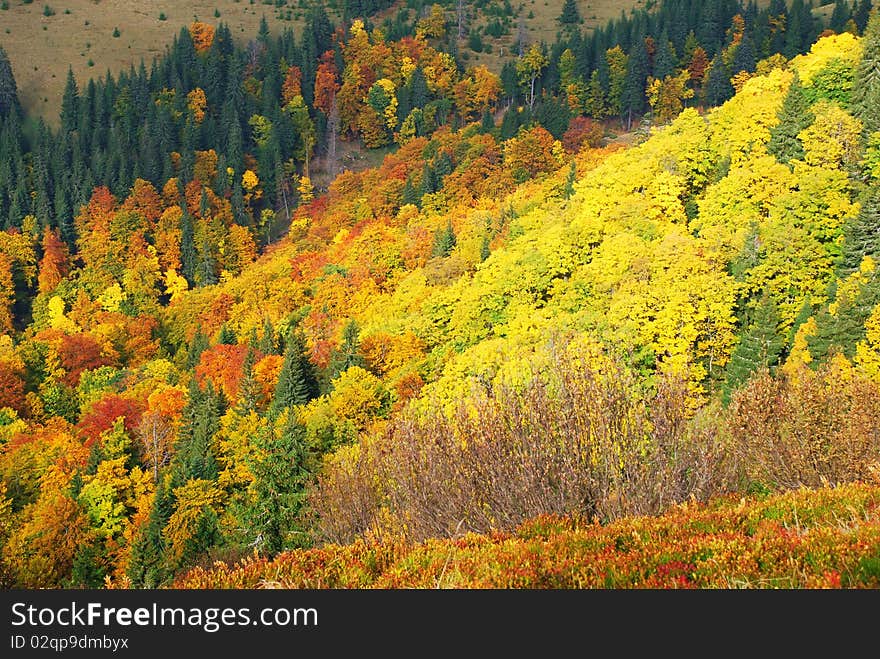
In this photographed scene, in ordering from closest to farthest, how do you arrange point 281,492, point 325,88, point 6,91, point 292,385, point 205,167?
point 281,492, point 292,385, point 205,167, point 6,91, point 325,88

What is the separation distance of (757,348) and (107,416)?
213 feet

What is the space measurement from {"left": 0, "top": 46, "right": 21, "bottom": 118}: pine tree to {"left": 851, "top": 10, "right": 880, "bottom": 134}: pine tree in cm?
16739

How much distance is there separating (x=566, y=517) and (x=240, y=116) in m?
174

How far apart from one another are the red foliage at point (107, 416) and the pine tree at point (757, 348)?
2306 inches

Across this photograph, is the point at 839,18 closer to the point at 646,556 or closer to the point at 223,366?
the point at 223,366

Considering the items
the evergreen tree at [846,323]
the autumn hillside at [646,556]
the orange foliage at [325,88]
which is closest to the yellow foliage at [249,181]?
the orange foliage at [325,88]

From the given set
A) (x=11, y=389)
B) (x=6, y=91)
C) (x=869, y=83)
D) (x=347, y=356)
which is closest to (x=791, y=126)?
(x=869, y=83)

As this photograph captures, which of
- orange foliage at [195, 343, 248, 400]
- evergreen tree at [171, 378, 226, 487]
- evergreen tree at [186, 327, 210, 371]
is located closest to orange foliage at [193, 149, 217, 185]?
evergreen tree at [186, 327, 210, 371]

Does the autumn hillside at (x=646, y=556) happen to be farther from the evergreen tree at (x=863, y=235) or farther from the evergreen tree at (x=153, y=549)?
the evergreen tree at (x=863, y=235)

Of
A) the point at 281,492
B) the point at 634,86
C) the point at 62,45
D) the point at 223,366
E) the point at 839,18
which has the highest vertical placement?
the point at 839,18

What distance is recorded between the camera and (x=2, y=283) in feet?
387

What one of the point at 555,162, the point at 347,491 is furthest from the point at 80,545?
the point at 555,162

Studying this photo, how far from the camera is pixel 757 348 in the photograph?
43.2 meters

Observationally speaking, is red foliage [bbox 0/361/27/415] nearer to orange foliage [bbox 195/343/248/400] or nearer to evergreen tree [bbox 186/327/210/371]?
evergreen tree [bbox 186/327/210/371]
